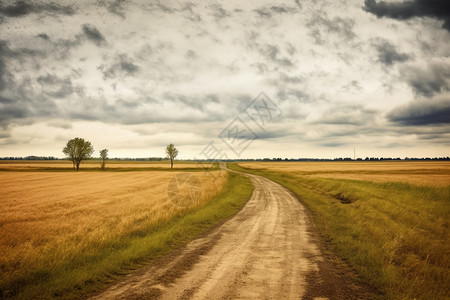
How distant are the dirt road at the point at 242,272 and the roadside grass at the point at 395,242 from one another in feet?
3.61

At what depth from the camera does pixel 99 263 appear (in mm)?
7828

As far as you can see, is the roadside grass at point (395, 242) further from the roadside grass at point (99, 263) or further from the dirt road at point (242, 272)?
the roadside grass at point (99, 263)

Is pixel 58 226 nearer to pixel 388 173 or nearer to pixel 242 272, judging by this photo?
pixel 242 272

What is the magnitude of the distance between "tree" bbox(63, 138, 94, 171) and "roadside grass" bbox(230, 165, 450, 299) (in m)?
91.9

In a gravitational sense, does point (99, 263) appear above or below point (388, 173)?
above

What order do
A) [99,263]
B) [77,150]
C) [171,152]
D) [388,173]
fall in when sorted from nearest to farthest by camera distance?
→ [99,263] < [388,173] < [77,150] < [171,152]

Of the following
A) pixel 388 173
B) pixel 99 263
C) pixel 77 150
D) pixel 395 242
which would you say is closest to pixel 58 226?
pixel 99 263

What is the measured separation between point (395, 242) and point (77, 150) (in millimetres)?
99806

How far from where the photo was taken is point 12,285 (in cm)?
655

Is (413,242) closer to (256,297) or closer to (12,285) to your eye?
(256,297)

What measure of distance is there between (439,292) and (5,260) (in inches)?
511

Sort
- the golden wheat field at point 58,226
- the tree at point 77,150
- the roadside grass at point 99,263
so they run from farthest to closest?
1. the tree at point 77,150
2. the golden wheat field at point 58,226
3. the roadside grass at point 99,263

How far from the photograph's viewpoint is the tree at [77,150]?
287ft

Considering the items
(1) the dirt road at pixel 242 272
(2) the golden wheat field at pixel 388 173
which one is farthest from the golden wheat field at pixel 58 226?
(2) the golden wheat field at pixel 388 173
